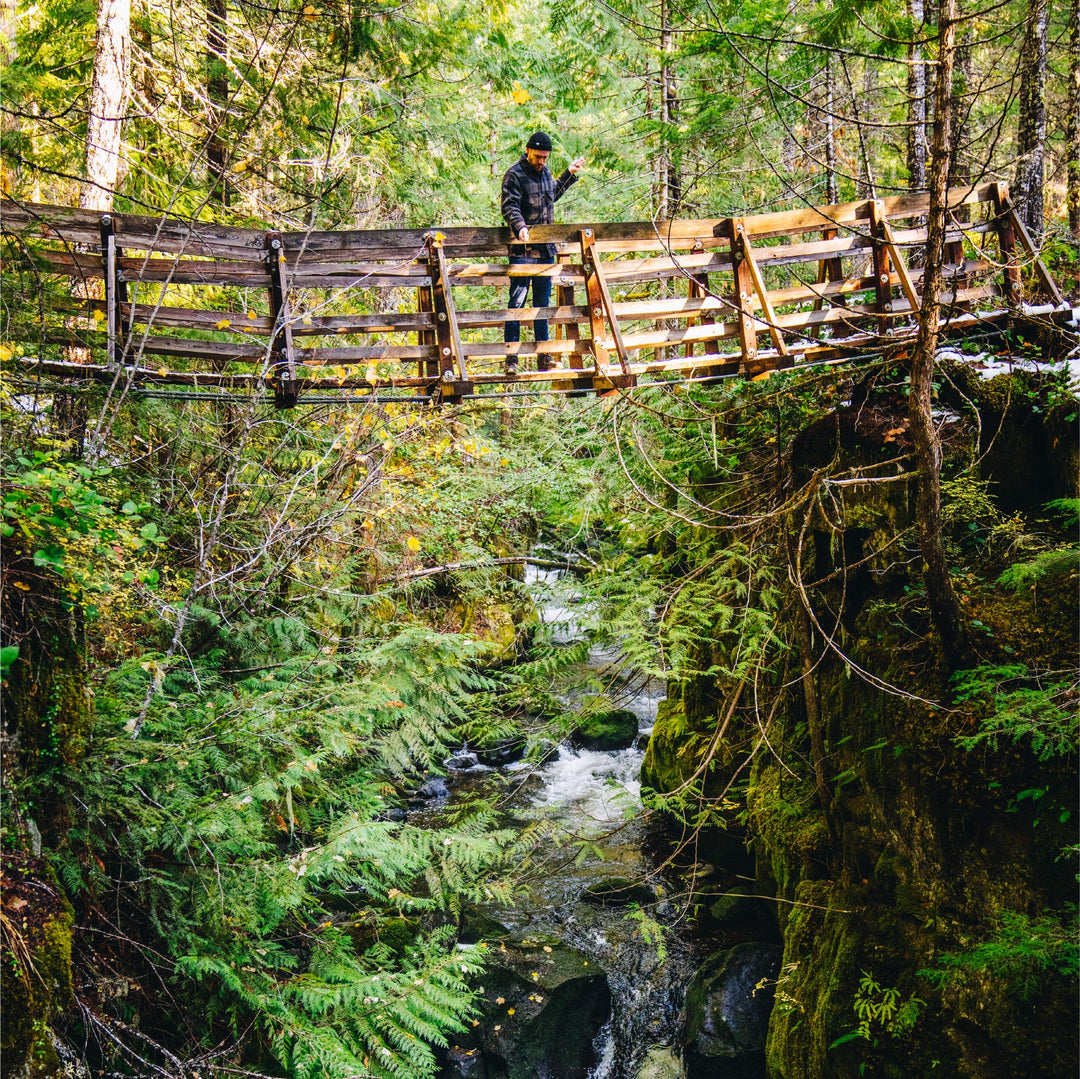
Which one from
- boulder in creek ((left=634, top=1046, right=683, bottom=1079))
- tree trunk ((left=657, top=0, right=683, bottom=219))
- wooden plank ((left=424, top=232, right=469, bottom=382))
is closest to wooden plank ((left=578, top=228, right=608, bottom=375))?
wooden plank ((left=424, top=232, right=469, bottom=382))

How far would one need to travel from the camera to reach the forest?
13.8 ft

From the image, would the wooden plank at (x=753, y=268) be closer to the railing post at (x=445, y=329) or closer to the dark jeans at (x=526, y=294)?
the dark jeans at (x=526, y=294)

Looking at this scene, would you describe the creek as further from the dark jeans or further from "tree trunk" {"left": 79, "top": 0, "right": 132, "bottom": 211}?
"tree trunk" {"left": 79, "top": 0, "right": 132, "bottom": 211}

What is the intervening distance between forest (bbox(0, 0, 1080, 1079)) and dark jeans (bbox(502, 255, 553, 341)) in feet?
2.95

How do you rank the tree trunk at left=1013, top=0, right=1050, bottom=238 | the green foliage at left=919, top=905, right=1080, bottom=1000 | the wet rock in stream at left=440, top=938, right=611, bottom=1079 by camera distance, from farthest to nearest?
the tree trunk at left=1013, top=0, right=1050, bottom=238, the wet rock in stream at left=440, top=938, right=611, bottom=1079, the green foliage at left=919, top=905, right=1080, bottom=1000

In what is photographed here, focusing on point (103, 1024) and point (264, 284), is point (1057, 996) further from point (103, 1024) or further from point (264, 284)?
point (264, 284)

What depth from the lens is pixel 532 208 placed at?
766 centimetres

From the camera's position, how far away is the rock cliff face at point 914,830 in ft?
14.8

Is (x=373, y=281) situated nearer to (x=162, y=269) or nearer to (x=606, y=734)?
(x=162, y=269)

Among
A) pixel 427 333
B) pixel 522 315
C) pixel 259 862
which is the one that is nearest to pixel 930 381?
pixel 522 315

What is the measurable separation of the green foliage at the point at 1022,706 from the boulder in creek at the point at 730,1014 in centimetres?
342

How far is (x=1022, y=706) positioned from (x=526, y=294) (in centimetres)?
563

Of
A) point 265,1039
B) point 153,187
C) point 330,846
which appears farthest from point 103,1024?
point 153,187

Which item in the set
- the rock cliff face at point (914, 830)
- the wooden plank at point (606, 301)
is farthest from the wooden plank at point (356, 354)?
the rock cliff face at point (914, 830)
